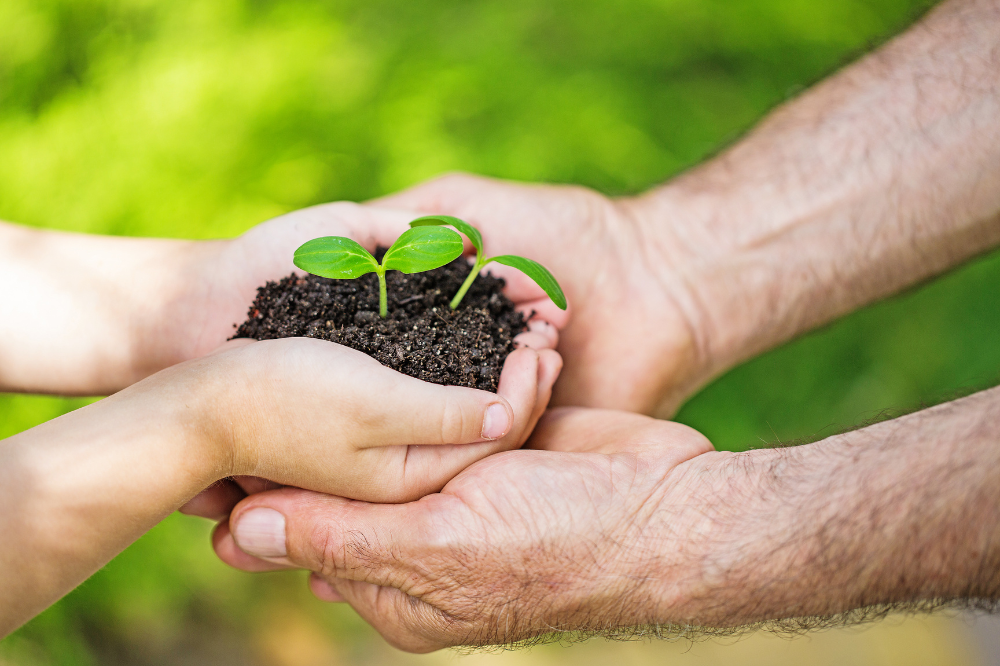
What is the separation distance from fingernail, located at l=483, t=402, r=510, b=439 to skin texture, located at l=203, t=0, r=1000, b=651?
0.06m

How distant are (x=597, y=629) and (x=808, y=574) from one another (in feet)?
1.06

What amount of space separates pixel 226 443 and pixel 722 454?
772mm

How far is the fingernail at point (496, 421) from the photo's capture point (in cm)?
105

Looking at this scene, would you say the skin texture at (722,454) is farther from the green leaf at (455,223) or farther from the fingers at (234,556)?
the green leaf at (455,223)

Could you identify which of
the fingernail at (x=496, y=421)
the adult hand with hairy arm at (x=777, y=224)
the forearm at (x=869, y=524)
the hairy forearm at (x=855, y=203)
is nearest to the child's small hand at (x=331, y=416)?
the fingernail at (x=496, y=421)

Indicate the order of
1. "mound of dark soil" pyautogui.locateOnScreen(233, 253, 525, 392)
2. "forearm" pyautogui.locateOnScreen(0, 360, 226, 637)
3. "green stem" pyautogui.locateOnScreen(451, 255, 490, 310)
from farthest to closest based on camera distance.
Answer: "green stem" pyautogui.locateOnScreen(451, 255, 490, 310) → "mound of dark soil" pyautogui.locateOnScreen(233, 253, 525, 392) → "forearm" pyautogui.locateOnScreen(0, 360, 226, 637)

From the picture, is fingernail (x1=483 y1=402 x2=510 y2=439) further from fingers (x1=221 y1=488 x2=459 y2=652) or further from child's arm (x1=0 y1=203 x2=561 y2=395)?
child's arm (x1=0 y1=203 x2=561 y2=395)

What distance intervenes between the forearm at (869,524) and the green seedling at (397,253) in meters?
0.57

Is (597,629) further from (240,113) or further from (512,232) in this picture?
(240,113)

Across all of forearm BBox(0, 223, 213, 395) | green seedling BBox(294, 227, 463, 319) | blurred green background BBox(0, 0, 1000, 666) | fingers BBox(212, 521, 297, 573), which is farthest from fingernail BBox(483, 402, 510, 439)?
blurred green background BBox(0, 0, 1000, 666)

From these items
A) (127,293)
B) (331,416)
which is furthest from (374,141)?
(331,416)

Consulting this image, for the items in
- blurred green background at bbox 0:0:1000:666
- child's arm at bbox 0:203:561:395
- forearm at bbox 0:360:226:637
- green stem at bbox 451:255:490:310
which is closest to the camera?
forearm at bbox 0:360:226:637

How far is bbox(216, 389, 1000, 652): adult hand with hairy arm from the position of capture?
902mm

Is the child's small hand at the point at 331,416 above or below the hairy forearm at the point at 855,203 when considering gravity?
below
